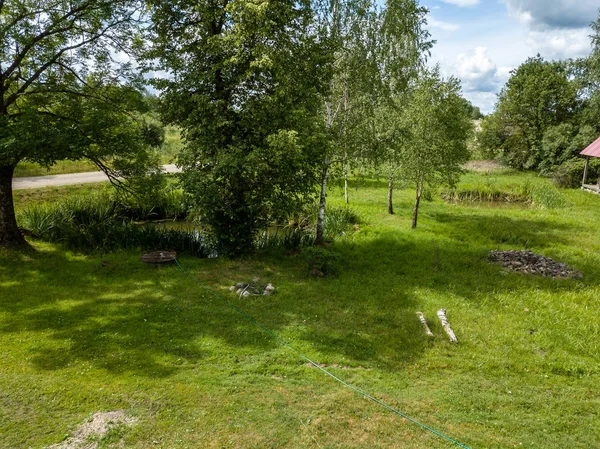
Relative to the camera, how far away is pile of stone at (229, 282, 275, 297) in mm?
9750

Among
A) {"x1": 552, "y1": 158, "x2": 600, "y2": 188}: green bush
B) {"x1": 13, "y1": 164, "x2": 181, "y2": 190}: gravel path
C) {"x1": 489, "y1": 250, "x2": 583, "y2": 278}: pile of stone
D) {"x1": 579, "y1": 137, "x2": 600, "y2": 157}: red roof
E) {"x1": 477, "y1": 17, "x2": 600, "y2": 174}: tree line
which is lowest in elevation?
{"x1": 489, "y1": 250, "x2": 583, "y2": 278}: pile of stone

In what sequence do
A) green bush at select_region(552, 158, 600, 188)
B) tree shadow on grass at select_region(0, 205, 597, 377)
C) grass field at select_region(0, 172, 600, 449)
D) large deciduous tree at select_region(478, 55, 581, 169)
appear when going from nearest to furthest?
1. grass field at select_region(0, 172, 600, 449)
2. tree shadow on grass at select_region(0, 205, 597, 377)
3. green bush at select_region(552, 158, 600, 188)
4. large deciduous tree at select_region(478, 55, 581, 169)

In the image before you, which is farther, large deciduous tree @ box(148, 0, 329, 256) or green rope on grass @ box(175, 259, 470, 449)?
large deciduous tree @ box(148, 0, 329, 256)

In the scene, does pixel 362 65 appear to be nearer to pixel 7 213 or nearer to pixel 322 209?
pixel 322 209

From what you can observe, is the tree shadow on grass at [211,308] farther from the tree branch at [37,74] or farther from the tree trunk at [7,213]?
the tree branch at [37,74]

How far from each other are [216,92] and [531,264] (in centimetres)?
1065

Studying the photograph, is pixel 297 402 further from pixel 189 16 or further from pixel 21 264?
pixel 189 16

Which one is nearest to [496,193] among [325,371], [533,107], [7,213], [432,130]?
[432,130]

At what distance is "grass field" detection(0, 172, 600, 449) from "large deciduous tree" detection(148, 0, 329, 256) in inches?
91.6

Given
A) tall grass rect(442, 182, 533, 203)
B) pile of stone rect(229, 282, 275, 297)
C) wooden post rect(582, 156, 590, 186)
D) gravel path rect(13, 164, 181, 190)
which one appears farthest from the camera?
wooden post rect(582, 156, 590, 186)

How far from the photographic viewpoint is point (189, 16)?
11273 millimetres

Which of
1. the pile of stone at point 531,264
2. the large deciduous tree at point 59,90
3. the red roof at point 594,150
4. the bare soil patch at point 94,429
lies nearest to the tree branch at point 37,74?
the large deciduous tree at point 59,90

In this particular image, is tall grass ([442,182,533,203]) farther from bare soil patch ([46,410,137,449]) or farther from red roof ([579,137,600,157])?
bare soil patch ([46,410,137,449])

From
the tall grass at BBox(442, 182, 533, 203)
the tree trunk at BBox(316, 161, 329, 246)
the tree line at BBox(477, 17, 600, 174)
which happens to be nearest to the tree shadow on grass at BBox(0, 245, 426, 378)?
the tree trunk at BBox(316, 161, 329, 246)
